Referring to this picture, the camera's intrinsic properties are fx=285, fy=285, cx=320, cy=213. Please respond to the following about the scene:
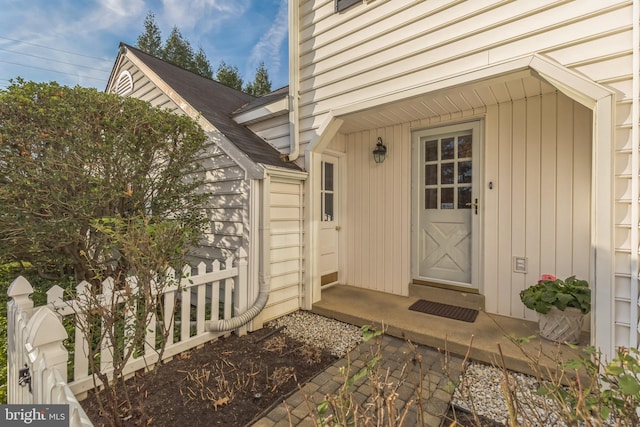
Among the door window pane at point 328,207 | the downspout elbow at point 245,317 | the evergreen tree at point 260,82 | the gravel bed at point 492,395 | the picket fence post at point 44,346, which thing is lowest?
the gravel bed at point 492,395

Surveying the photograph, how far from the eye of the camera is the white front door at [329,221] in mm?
4449

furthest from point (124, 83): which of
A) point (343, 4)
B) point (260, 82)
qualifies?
point (260, 82)

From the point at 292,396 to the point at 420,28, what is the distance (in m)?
3.61

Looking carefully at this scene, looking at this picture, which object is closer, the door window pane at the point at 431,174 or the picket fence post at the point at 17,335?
the picket fence post at the point at 17,335

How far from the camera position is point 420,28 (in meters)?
2.97

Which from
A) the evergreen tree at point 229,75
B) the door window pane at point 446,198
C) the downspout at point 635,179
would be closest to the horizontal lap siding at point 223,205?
the door window pane at point 446,198

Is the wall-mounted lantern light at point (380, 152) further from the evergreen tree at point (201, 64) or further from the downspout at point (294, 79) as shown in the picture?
the evergreen tree at point (201, 64)

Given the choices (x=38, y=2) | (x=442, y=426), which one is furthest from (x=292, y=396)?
(x=38, y=2)

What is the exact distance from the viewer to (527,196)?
3250 mm

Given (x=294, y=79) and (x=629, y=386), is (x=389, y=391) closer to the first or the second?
(x=629, y=386)

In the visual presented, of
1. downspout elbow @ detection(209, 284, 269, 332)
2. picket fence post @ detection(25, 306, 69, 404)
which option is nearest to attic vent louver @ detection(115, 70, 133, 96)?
downspout elbow @ detection(209, 284, 269, 332)

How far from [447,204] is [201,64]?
17115 millimetres

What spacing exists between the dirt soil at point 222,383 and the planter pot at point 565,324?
2090 millimetres

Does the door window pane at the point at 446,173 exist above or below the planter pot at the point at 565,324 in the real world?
above
